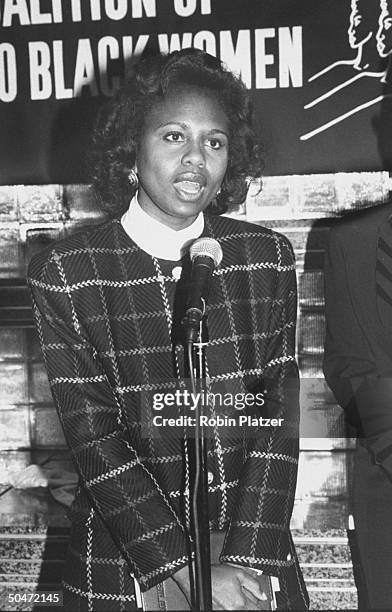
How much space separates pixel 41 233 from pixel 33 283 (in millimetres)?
1269

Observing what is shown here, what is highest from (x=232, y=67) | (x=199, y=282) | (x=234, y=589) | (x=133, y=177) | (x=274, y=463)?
(x=232, y=67)

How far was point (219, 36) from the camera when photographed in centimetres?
289

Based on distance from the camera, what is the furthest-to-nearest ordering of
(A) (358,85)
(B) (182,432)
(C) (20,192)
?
(C) (20,192), (A) (358,85), (B) (182,432)

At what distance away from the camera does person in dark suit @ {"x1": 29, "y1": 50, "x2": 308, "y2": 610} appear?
177 cm

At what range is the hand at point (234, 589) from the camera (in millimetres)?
Result: 1627

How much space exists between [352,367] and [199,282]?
761mm

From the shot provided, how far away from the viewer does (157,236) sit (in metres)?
1.89

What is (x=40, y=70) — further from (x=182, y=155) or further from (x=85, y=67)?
(x=182, y=155)

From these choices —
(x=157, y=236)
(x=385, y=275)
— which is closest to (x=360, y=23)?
(x=385, y=275)

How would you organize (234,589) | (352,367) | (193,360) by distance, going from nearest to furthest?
(193,360) → (234,589) → (352,367)

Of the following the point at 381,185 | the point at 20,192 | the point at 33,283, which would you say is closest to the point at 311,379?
the point at 381,185

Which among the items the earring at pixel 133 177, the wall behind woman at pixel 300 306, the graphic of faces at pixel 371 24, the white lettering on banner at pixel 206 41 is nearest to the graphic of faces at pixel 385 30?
the graphic of faces at pixel 371 24

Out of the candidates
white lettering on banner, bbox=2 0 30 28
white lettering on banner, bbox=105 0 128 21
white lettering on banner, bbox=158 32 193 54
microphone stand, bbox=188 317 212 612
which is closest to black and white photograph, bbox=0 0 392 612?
microphone stand, bbox=188 317 212 612

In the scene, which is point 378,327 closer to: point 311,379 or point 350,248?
point 350,248
